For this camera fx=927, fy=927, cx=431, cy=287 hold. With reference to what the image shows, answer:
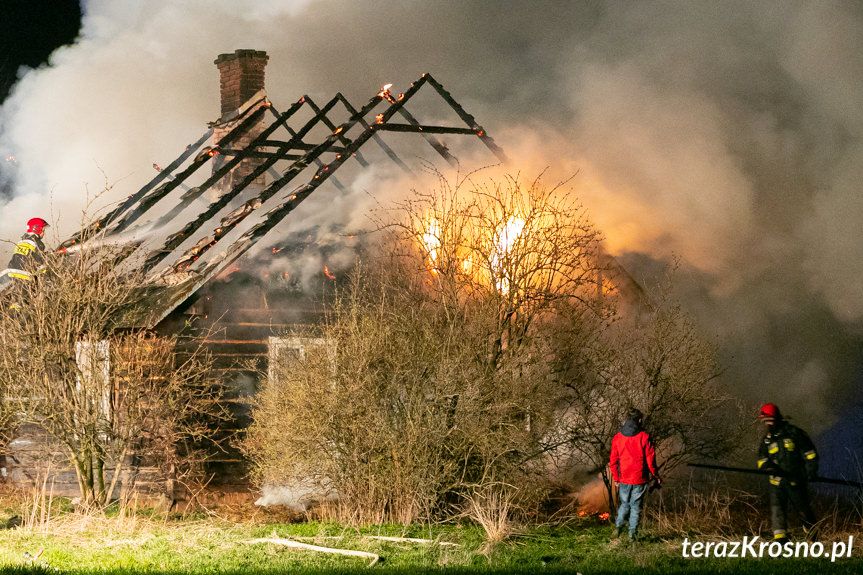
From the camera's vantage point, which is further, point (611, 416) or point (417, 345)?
point (611, 416)

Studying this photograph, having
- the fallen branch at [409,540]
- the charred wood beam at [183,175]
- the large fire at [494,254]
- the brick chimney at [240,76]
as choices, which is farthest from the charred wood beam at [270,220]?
the fallen branch at [409,540]

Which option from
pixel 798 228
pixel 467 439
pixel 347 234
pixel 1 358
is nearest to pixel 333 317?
pixel 347 234

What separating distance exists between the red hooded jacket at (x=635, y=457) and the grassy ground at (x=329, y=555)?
2.43 feet

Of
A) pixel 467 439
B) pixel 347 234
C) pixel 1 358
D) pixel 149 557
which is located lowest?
pixel 149 557

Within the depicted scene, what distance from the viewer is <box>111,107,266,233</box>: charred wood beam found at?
52.7 ft

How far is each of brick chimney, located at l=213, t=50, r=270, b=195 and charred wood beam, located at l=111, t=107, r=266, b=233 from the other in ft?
1.54

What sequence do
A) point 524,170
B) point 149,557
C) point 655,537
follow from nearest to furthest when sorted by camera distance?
point 149,557 → point 655,537 → point 524,170

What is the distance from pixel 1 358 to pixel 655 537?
8716 millimetres

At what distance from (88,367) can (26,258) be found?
2044 millimetres

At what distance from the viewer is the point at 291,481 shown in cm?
1329

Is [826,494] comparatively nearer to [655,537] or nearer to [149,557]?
[655,537]

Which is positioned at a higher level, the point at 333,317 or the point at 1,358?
the point at 333,317

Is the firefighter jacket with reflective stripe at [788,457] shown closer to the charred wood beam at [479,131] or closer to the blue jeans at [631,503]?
the blue jeans at [631,503]

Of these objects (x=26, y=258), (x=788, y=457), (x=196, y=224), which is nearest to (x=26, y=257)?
(x=26, y=258)
